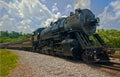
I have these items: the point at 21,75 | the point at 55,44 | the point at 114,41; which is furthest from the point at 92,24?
the point at 114,41

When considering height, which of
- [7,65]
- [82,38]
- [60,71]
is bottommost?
[60,71]

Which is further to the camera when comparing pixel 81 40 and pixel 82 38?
pixel 82 38

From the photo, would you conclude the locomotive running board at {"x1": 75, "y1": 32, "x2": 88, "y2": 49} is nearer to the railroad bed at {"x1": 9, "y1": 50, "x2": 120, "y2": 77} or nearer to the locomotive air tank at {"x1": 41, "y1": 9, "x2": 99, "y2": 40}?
the locomotive air tank at {"x1": 41, "y1": 9, "x2": 99, "y2": 40}

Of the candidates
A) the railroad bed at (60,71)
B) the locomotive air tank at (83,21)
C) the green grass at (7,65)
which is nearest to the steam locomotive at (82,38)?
the locomotive air tank at (83,21)

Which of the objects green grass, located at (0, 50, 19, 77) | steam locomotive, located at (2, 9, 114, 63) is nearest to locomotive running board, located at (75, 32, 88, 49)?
steam locomotive, located at (2, 9, 114, 63)

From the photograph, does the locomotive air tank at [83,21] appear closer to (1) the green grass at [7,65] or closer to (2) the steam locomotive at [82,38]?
(2) the steam locomotive at [82,38]

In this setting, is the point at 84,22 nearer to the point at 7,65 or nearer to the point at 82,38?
the point at 82,38

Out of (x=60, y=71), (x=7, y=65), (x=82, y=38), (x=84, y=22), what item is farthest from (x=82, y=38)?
(x=7, y=65)

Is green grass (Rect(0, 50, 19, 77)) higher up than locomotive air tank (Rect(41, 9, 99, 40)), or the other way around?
locomotive air tank (Rect(41, 9, 99, 40))

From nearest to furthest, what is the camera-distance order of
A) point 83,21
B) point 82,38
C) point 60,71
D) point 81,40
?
point 60,71
point 81,40
point 82,38
point 83,21

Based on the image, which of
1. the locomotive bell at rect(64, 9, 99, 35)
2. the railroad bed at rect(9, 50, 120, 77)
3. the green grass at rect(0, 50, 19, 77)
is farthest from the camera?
the locomotive bell at rect(64, 9, 99, 35)

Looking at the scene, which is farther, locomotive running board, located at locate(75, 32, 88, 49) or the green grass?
locomotive running board, located at locate(75, 32, 88, 49)

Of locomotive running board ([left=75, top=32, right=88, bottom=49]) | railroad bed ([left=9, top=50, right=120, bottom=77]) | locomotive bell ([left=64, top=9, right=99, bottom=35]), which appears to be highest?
locomotive bell ([left=64, top=9, right=99, bottom=35])

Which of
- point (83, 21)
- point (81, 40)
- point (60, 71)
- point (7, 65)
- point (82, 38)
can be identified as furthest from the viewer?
point (83, 21)
